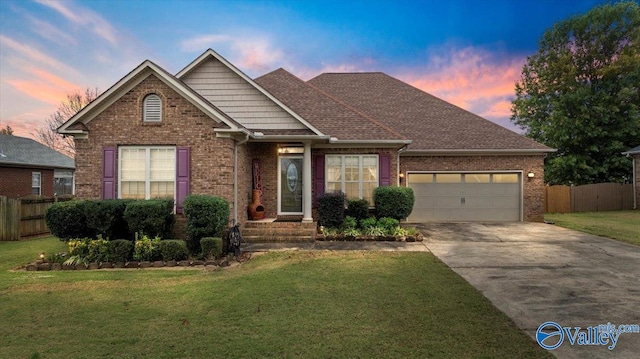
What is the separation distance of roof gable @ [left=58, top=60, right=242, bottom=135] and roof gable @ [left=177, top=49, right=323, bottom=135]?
2.42 meters

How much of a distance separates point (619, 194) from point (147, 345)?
27.2 metres

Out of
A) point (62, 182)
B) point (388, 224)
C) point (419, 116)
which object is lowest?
point (388, 224)

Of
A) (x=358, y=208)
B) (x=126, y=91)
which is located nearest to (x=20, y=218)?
(x=126, y=91)

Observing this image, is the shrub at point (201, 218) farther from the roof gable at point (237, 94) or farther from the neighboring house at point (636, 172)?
the neighboring house at point (636, 172)

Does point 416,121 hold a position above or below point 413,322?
above

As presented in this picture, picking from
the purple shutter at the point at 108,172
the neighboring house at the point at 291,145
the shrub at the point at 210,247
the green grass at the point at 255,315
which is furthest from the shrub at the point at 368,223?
the purple shutter at the point at 108,172

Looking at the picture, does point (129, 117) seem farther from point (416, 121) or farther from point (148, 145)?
point (416, 121)

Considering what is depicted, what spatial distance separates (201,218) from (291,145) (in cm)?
490

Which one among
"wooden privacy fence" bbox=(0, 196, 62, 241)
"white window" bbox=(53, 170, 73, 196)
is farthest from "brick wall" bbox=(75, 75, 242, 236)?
"white window" bbox=(53, 170, 73, 196)

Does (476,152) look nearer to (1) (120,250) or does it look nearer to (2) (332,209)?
(2) (332,209)

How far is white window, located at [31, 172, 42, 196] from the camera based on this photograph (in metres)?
19.9

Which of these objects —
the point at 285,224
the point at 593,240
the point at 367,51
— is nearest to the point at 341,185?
the point at 285,224

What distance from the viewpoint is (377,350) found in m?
3.37

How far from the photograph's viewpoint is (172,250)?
7.50 metres
